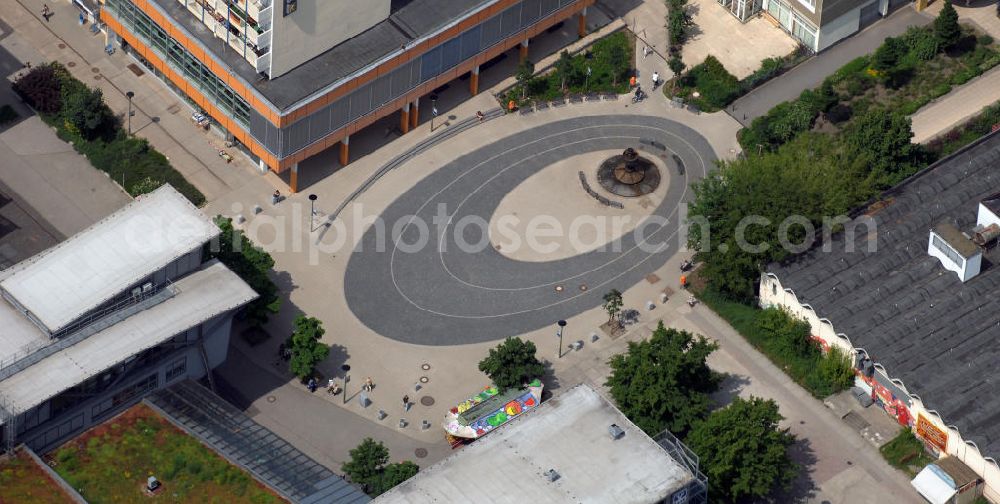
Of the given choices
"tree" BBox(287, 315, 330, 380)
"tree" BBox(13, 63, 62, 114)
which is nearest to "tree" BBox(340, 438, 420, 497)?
"tree" BBox(287, 315, 330, 380)

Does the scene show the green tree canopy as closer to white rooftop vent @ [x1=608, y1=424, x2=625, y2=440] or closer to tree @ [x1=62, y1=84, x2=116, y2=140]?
white rooftop vent @ [x1=608, y1=424, x2=625, y2=440]

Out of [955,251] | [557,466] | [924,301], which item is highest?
[955,251]

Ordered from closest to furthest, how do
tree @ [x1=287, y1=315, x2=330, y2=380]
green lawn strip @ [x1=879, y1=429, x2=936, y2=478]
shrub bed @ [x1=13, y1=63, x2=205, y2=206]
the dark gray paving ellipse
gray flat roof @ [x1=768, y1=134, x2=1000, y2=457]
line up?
gray flat roof @ [x1=768, y1=134, x2=1000, y2=457]
green lawn strip @ [x1=879, y1=429, x2=936, y2=478]
tree @ [x1=287, y1=315, x2=330, y2=380]
the dark gray paving ellipse
shrub bed @ [x1=13, y1=63, x2=205, y2=206]

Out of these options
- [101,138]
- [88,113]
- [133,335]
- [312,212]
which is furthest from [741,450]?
[88,113]

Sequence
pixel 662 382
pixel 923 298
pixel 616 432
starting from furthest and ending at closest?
1. pixel 923 298
2. pixel 662 382
3. pixel 616 432

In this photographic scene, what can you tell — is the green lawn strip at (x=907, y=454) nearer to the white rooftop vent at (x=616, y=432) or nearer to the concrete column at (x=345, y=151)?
the white rooftop vent at (x=616, y=432)

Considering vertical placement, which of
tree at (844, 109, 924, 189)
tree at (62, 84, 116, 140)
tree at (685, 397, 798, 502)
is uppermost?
tree at (62, 84, 116, 140)

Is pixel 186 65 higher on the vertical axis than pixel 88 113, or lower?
higher

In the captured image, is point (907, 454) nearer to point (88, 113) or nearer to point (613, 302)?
point (613, 302)
